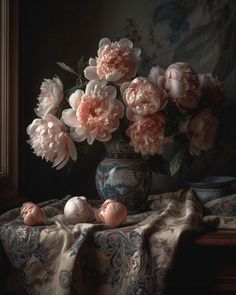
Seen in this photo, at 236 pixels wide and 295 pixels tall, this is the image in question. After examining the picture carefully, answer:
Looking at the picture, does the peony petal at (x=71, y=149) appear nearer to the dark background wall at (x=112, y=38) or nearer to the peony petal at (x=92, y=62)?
the peony petal at (x=92, y=62)

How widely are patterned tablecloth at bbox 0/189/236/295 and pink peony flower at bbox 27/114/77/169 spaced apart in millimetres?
170

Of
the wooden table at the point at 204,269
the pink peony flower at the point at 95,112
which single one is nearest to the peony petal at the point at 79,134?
the pink peony flower at the point at 95,112

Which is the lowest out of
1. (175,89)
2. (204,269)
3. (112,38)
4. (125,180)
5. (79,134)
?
(204,269)

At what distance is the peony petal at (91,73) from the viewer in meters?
0.96

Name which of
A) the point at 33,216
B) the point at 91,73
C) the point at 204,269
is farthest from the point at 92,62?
the point at 204,269

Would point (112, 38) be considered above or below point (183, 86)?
above

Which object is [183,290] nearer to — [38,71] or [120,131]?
[120,131]

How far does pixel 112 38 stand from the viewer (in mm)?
1299

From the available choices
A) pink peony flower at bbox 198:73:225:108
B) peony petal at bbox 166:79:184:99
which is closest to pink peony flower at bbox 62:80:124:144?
peony petal at bbox 166:79:184:99

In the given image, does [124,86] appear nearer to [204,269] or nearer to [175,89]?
[175,89]

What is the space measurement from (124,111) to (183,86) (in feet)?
0.47

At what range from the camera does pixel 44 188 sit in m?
1.33

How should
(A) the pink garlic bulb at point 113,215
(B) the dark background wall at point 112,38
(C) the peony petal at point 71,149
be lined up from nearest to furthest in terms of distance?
(A) the pink garlic bulb at point 113,215 → (C) the peony petal at point 71,149 → (B) the dark background wall at point 112,38

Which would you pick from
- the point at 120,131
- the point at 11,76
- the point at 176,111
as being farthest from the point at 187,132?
the point at 11,76
